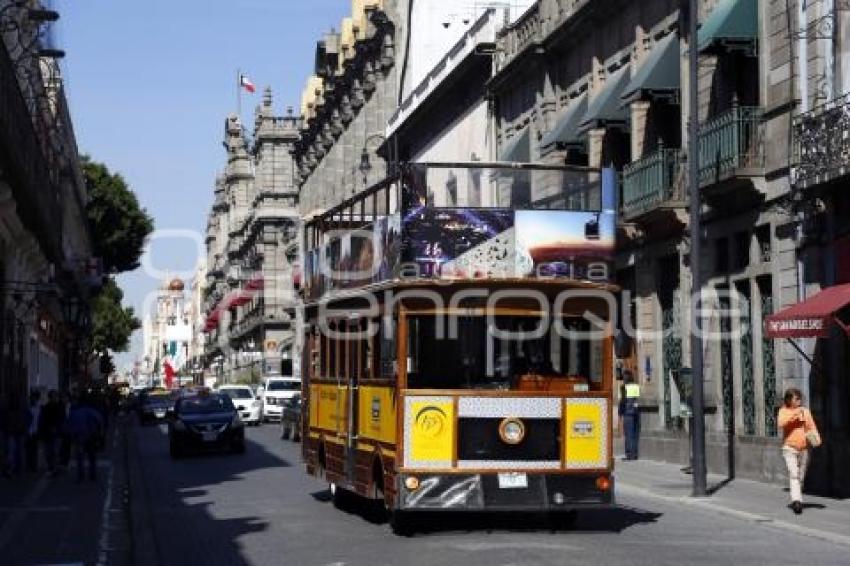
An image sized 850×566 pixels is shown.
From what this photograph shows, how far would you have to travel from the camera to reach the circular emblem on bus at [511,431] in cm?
1725

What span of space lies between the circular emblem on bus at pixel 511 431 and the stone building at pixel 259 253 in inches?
3239

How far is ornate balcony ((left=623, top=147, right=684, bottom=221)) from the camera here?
31031mm

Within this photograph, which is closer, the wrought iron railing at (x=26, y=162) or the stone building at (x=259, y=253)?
the wrought iron railing at (x=26, y=162)

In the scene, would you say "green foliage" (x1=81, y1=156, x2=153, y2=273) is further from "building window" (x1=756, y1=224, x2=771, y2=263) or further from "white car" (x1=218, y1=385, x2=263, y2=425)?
"building window" (x1=756, y1=224, x2=771, y2=263)

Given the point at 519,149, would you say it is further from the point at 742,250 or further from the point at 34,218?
the point at 742,250

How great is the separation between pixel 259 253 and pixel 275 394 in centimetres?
5405

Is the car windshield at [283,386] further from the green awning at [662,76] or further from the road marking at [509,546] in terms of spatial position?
the road marking at [509,546]

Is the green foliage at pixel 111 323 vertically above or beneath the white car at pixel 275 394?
above

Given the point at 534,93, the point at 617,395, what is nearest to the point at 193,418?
the point at 617,395

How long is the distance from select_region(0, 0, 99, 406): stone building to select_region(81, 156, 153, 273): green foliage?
13886mm

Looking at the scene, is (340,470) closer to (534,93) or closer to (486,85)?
(534,93)

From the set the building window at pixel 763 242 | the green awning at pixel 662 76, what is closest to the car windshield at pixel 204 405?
the green awning at pixel 662 76

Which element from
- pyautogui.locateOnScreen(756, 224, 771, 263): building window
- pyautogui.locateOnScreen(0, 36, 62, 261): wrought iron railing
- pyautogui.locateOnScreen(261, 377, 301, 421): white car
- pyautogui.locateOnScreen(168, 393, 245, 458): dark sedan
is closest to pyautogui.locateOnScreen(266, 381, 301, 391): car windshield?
pyautogui.locateOnScreen(261, 377, 301, 421): white car

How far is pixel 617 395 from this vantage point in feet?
116
